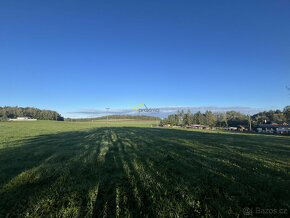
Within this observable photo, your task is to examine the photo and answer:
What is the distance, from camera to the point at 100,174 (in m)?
4.64

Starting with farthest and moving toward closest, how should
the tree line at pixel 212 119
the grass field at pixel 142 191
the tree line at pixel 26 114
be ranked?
the tree line at pixel 26 114
the tree line at pixel 212 119
the grass field at pixel 142 191

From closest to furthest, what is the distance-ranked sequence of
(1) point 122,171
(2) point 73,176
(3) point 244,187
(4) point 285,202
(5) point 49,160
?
(4) point 285,202 < (3) point 244,187 < (2) point 73,176 < (1) point 122,171 < (5) point 49,160

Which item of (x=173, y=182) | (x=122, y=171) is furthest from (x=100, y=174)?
(x=173, y=182)

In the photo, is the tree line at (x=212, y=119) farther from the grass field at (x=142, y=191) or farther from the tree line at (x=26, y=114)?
the tree line at (x=26, y=114)

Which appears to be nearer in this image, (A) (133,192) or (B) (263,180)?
(A) (133,192)

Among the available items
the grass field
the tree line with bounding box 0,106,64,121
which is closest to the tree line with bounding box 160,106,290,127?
the grass field

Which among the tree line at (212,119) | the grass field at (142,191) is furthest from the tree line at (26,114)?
the grass field at (142,191)

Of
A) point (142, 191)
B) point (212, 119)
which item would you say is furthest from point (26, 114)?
point (212, 119)

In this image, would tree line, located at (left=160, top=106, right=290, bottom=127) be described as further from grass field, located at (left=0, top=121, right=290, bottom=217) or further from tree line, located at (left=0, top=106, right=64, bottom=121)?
tree line, located at (left=0, top=106, right=64, bottom=121)

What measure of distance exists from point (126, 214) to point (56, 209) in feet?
5.57

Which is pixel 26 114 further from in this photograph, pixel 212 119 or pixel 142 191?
pixel 212 119

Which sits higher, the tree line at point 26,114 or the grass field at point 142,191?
the tree line at point 26,114

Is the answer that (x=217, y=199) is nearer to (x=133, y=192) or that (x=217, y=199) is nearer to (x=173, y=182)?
(x=173, y=182)

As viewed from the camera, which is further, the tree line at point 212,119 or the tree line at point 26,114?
the tree line at point 26,114
